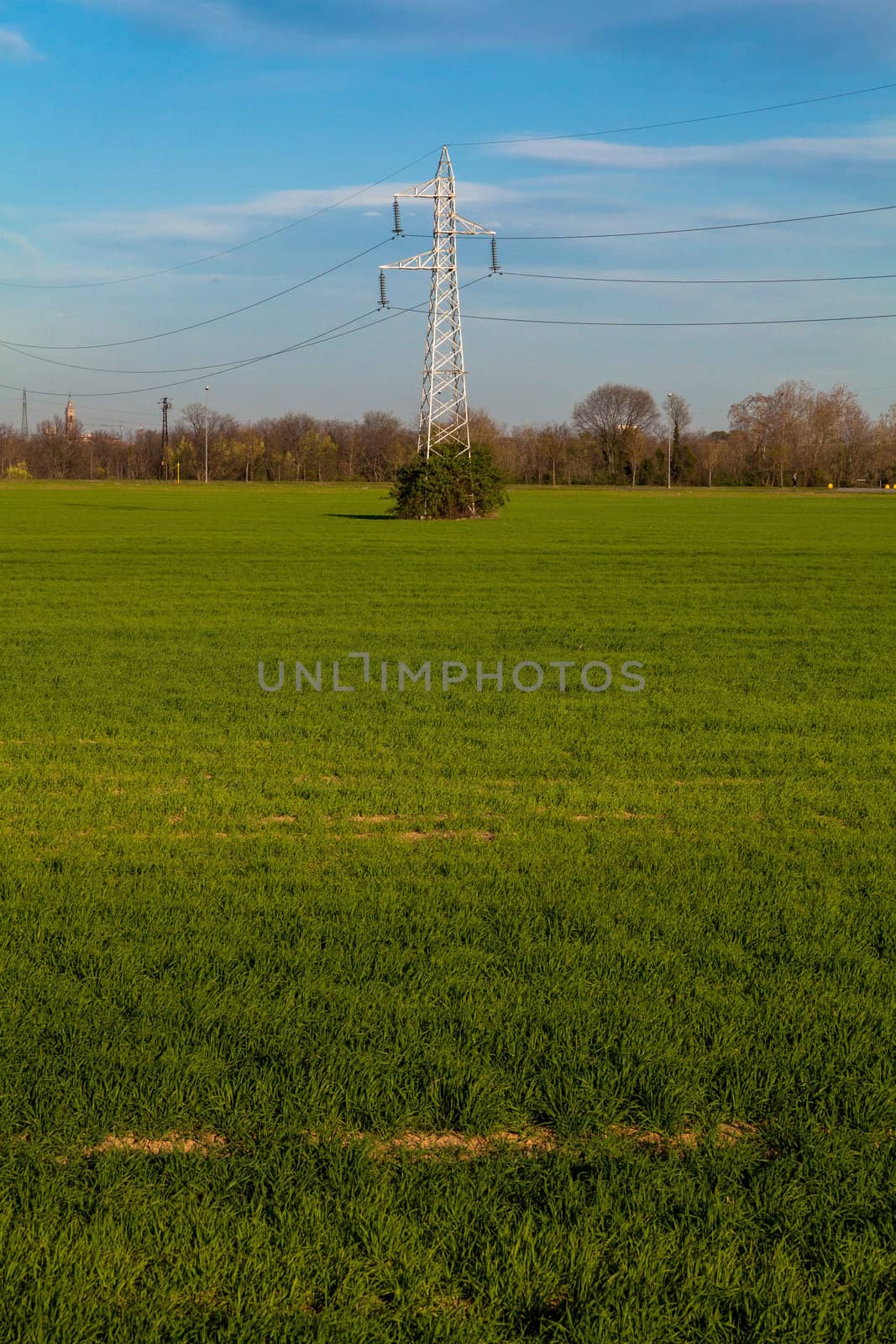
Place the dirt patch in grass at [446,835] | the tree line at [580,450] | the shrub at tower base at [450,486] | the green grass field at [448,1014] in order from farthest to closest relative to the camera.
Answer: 1. the tree line at [580,450]
2. the shrub at tower base at [450,486]
3. the dirt patch in grass at [446,835]
4. the green grass field at [448,1014]

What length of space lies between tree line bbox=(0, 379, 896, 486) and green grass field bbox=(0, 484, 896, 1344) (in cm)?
11625

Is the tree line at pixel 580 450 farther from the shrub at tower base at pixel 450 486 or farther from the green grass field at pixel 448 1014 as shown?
the green grass field at pixel 448 1014

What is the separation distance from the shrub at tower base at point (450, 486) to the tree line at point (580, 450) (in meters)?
76.0

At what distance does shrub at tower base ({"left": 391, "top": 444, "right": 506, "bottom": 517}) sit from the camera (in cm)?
4725

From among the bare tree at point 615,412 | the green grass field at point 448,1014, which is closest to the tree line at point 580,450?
the bare tree at point 615,412

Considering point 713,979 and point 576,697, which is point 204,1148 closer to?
point 713,979

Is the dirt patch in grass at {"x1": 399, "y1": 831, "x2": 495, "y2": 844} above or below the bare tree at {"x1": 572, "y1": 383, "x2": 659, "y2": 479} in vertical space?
below

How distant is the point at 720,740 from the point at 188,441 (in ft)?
466

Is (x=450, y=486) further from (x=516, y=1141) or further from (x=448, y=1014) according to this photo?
(x=516, y=1141)

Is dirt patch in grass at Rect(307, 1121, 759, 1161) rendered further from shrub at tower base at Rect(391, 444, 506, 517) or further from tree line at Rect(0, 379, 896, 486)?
tree line at Rect(0, 379, 896, 486)

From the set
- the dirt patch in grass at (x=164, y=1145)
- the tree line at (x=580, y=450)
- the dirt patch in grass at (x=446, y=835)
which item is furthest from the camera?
the tree line at (x=580, y=450)

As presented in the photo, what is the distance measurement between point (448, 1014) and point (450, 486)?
4379 cm

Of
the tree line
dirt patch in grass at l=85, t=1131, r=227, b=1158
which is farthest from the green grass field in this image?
the tree line

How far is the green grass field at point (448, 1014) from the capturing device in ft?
10.2
